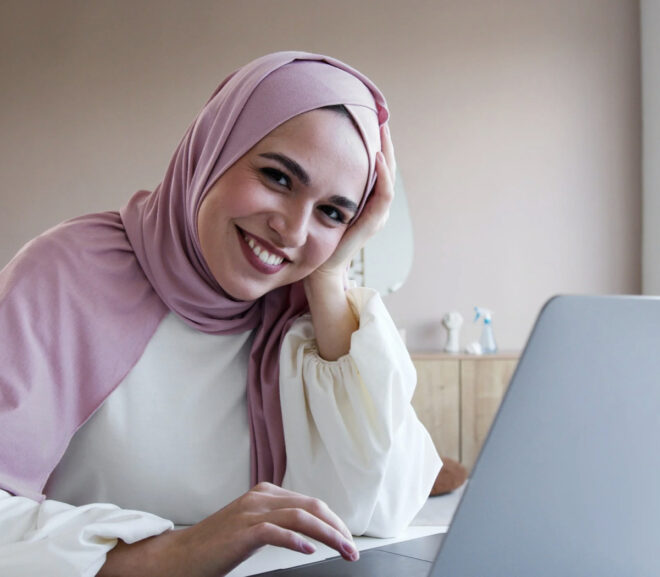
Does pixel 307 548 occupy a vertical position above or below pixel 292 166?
below

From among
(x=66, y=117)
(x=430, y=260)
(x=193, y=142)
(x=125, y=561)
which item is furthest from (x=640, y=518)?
(x=66, y=117)

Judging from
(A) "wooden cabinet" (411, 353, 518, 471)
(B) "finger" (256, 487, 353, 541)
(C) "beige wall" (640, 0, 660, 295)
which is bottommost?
(A) "wooden cabinet" (411, 353, 518, 471)

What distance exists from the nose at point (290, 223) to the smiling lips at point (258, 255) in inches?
1.3

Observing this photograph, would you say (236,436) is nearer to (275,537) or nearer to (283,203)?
(283,203)

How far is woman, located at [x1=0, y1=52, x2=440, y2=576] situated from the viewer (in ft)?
3.38

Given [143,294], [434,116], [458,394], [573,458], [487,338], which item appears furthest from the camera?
[434,116]

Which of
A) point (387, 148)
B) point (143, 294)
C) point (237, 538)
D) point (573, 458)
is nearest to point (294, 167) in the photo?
point (387, 148)

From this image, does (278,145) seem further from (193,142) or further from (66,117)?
(66,117)

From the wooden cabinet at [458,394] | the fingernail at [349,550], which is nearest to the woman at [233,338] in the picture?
the fingernail at [349,550]

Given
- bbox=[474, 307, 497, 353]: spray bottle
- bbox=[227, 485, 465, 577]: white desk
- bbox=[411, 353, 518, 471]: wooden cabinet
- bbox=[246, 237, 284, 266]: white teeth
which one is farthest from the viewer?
bbox=[474, 307, 497, 353]: spray bottle

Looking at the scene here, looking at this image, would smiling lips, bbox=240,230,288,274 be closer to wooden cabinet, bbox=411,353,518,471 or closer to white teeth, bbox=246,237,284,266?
white teeth, bbox=246,237,284,266

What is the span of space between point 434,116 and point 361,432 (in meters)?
3.35

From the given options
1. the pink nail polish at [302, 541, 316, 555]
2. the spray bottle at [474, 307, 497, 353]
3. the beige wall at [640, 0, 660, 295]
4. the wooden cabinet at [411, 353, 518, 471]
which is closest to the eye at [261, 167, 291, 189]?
the pink nail polish at [302, 541, 316, 555]

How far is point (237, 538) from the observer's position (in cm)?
69
